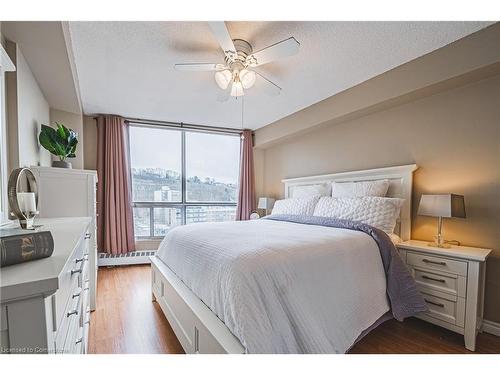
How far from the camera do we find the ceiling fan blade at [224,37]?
1582 mm

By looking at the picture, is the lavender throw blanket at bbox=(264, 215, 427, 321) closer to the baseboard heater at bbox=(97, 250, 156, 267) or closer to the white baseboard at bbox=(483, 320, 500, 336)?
the white baseboard at bbox=(483, 320, 500, 336)

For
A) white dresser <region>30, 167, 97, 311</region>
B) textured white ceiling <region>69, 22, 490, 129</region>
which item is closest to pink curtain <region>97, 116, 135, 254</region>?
textured white ceiling <region>69, 22, 490, 129</region>

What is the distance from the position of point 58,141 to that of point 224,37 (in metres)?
1.86

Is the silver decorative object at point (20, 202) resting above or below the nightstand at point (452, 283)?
above

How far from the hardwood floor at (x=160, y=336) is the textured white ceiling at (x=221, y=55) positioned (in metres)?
2.31

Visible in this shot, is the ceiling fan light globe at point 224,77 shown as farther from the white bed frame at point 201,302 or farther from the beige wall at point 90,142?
the beige wall at point 90,142

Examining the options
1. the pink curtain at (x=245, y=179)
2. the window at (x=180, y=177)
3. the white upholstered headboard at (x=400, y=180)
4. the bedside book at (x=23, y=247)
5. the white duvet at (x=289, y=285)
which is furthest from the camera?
the pink curtain at (x=245, y=179)

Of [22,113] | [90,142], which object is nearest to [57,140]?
[22,113]

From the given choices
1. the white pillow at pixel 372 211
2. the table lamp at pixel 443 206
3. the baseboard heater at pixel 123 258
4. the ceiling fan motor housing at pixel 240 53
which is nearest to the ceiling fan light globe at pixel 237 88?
the ceiling fan motor housing at pixel 240 53

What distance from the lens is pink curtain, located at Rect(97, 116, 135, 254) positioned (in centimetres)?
383

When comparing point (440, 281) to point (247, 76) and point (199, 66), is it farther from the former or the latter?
point (199, 66)

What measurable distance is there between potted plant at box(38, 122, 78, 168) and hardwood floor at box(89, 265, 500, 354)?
153cm

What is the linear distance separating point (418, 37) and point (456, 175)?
1.23 metres

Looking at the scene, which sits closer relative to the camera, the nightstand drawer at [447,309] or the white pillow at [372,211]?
the nightstand drawer at [447,309]
